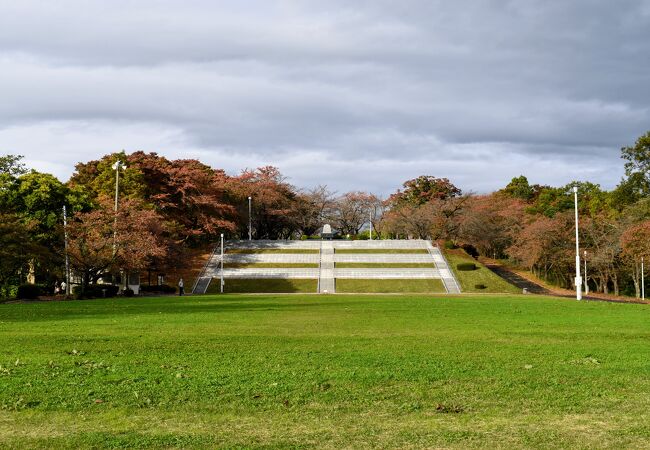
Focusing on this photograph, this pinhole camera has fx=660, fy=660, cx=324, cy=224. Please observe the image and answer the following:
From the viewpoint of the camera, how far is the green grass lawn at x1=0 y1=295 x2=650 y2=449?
6.03m

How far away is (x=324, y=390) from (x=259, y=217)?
7438 cm

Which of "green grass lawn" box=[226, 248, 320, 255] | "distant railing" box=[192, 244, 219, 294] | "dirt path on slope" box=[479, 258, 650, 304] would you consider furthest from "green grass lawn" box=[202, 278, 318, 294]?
"dirt path on slope" box=[479, 258, 650, 304]

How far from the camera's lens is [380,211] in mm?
96875

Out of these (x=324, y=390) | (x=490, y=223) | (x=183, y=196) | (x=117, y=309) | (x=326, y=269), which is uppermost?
(x=183, y=196)

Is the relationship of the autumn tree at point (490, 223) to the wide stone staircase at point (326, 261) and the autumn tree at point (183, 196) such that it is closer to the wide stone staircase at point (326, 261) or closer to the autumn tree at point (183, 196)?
the wide stone staircase at point (326, 261)

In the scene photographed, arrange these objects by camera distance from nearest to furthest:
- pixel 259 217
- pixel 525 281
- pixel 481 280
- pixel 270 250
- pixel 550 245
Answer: pixel 481 280
pixel 550 245
pixel 525 281
pixel 270 250
pixel 259 217

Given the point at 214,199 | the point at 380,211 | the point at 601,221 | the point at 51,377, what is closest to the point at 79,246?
the point at 214,199

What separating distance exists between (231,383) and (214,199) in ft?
197

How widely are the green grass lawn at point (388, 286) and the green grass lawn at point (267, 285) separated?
2.52m

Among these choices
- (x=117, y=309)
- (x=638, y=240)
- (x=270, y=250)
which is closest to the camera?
(x=117, y=309)

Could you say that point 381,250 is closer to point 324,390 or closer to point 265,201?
point 265,201

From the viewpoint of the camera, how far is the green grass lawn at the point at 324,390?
237 inches

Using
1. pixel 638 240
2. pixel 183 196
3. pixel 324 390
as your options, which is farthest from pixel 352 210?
pixel 324 390

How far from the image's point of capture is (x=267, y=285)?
179 feet
